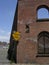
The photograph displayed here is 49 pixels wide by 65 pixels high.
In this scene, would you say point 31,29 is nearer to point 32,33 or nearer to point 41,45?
point 32,33

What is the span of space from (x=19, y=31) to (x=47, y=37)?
2232mm

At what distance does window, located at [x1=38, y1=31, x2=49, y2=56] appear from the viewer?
18.9 metres

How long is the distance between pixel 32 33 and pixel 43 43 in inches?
46.6

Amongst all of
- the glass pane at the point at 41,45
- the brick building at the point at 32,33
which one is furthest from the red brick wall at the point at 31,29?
the glass pane at the point at 41,45

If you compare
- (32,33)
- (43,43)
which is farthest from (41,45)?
(32,33)

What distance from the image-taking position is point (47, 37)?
19.0 meters

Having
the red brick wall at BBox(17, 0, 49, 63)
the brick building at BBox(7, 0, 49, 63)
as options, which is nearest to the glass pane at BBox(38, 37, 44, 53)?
the brick building at BBox(7, 0, 49, 63)

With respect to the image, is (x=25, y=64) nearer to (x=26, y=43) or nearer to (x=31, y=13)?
(x=26, y=43)

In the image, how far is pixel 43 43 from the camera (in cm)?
1903

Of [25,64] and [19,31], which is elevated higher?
[19,31]

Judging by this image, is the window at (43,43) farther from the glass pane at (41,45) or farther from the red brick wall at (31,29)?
the red brick wall at (31,29)

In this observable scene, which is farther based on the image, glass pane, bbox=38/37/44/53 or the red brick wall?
glass pane, bbox=38/37/44/53

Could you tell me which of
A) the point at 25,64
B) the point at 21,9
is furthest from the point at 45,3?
the point at 25,64

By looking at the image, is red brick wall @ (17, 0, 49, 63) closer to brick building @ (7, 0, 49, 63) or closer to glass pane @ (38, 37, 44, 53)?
brick building @ (7, 0, 49, 63)
